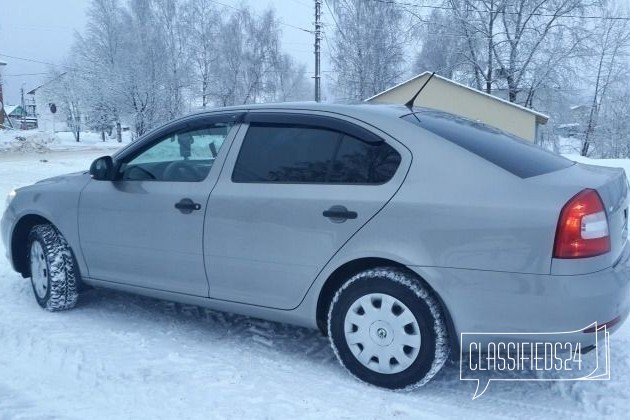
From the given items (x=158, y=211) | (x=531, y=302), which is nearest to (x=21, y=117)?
(x=158, y=211)

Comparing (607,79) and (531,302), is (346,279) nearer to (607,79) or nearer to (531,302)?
(531,302)

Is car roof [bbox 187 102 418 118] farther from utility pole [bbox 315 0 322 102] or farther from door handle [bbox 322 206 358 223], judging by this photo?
utility pole [bbox 315 0 322 102]

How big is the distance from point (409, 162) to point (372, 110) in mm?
480

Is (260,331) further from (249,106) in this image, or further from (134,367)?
(249,106)

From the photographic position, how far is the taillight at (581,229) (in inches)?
97.3

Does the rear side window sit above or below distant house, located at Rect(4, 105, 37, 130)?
below

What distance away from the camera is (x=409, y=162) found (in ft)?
9.37

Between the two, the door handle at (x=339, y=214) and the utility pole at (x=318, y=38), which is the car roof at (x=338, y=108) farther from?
the utility pole at (x=318, y=38)

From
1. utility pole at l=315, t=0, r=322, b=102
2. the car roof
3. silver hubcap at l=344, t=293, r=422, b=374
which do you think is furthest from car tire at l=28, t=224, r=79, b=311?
utility pole at l=315, t=0, r=322, b=102

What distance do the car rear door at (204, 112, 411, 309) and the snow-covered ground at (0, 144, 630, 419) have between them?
1.39 ft

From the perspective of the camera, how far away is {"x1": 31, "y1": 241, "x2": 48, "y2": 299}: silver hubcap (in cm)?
411

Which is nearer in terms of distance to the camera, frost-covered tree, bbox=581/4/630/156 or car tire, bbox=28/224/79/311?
car tire, bbox=28/224/79/311

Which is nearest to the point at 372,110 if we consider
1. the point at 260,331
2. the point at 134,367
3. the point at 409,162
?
the point at 409,162

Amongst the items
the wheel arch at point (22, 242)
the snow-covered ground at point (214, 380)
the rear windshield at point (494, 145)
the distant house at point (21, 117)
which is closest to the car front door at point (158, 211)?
the snow-covered ground at point (214, 380)
